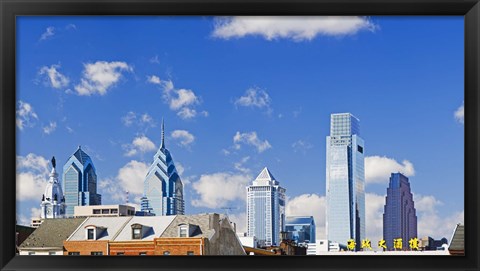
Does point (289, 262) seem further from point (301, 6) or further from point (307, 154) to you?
point (307, 154)

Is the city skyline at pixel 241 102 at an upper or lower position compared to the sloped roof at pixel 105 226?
upper

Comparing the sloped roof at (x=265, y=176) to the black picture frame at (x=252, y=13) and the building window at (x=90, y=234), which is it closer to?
the building window at (x=90, y=234)

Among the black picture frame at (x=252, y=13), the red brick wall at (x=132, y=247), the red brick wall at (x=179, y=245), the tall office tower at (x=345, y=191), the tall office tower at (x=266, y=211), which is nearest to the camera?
the black picture frame at (x=252, y=13)

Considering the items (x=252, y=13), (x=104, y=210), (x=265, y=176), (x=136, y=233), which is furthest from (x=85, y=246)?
(x=252, y=13)

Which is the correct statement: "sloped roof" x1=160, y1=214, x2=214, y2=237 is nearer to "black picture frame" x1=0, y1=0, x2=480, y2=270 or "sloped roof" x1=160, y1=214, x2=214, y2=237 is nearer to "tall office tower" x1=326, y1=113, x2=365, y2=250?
"tall office tower" x1=326, y1=113, x2=365, y2=250

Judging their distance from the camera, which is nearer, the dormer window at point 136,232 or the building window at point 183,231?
the dormer window at point 136,232

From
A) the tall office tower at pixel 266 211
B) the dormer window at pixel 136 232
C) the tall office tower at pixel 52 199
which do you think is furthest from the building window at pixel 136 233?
the tall office tower at pixel 266 211
